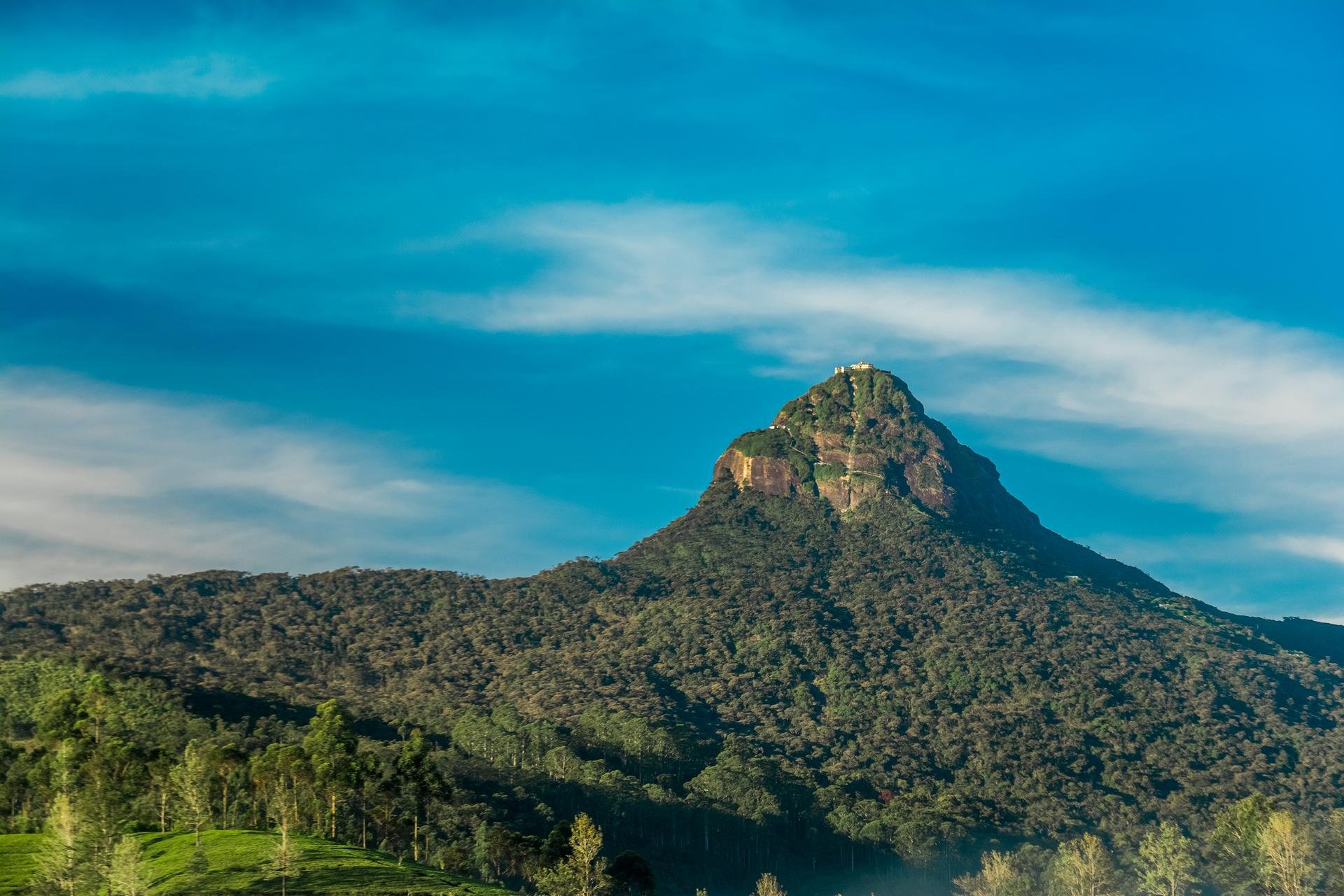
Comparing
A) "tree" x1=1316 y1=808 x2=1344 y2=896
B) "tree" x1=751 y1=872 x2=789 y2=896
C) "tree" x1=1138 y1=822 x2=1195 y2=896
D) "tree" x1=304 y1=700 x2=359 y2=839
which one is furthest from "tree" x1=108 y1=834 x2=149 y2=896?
"tree" x1=1316 y1=808 x2=1344 y2=896

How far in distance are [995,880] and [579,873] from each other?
61.2 m

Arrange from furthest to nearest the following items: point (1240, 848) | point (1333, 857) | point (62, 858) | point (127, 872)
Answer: point (1333, 857) < point (1240, 848) < point (62, 858) < point (127, 872)

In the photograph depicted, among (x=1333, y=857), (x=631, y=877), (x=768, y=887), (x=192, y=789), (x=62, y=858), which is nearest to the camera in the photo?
(x=62, y=858)

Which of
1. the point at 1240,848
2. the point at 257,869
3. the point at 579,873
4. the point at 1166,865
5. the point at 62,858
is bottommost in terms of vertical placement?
the point at 1166,865

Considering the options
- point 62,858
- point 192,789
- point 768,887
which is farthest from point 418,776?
point 768,887

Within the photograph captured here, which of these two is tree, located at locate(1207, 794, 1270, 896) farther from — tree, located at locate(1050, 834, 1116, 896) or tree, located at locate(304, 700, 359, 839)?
tree, located at locate(304, 700, 359, 839)

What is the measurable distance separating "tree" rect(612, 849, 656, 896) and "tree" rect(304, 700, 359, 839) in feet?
84.1

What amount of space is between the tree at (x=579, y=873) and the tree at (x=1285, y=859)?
7560 centimetres

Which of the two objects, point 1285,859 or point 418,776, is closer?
point 418,776

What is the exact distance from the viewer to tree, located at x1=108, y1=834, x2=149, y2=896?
70562mm

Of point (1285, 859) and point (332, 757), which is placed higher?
point (332, 757)

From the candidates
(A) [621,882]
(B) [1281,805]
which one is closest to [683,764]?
(A) [621,882]

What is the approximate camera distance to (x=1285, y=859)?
134625 mm

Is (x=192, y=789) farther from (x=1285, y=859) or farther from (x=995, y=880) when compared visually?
(x=1285, y=859)
